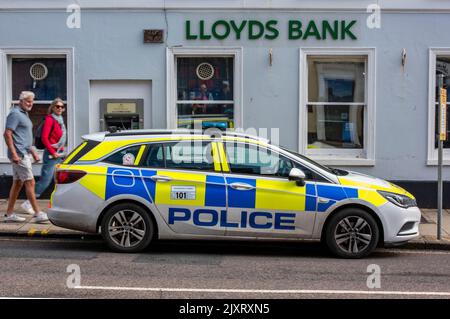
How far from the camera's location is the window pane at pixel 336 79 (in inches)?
512

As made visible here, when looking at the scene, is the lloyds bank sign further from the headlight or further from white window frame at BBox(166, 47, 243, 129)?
the headlight

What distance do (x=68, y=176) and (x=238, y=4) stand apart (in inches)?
216

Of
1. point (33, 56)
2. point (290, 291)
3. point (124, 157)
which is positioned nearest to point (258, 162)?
point (124, 157)

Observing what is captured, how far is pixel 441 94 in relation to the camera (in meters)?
9.86

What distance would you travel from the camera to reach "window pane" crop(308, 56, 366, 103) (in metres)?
13.0

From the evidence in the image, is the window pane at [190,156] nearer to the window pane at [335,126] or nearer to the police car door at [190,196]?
the police car door at [190,196]

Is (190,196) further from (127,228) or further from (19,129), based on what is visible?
(19,129)

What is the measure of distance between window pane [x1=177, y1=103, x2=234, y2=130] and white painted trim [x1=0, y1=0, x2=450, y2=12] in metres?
1.83

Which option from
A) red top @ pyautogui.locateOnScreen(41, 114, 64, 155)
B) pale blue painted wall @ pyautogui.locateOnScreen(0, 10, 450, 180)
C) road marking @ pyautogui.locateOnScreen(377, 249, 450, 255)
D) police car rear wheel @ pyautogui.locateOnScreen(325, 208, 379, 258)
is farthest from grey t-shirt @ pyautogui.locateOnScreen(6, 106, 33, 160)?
road marking @ pyautogui.locateOnScreen(377, 249, 450, 255)

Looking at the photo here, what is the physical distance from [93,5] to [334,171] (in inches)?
240

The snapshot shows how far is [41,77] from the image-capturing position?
43.0ft

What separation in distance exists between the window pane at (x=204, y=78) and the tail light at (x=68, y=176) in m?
4.72

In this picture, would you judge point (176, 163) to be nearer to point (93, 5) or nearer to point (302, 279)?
point (302, 279)

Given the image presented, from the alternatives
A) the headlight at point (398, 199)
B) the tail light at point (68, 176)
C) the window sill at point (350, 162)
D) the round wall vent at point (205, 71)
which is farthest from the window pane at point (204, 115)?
the headlight at point (398, 199)
